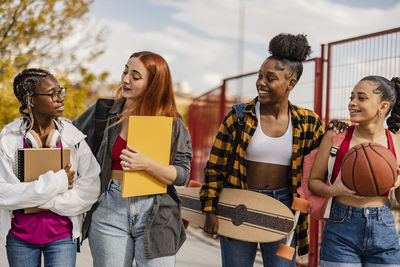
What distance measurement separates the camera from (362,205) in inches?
94.5

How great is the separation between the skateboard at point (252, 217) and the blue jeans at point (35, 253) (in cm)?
100

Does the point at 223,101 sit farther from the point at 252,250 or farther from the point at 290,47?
the point at 252,250

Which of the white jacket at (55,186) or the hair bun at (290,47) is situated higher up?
the hair bun at (290,47)

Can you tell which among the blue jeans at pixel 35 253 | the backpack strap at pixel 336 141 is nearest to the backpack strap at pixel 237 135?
the backpack strap at pixel 336 141

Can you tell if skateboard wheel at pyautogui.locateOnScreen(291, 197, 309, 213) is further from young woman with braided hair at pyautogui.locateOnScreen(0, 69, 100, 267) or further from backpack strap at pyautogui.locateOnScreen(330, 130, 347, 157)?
young woman with braided hair at pyautogui.locateOnScreen(0, 69, 100, 267)

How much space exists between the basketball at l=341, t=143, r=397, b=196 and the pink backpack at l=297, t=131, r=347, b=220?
16cm

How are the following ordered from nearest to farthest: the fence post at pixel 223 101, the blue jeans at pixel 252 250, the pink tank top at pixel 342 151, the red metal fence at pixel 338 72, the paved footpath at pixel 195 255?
the pink tank top at pixel 342 151 → the blue jeans at pixel 252 250 → the red metal fence at pixel 338 72 → the paved footpath at pixel 195 255 → the fence post at pixel 223 101

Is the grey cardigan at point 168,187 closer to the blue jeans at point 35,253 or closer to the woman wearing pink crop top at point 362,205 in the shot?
the blue jeans at point 35,253

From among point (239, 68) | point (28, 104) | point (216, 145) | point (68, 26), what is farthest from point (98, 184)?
point (239, 68)

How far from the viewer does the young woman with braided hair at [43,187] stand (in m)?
2.33

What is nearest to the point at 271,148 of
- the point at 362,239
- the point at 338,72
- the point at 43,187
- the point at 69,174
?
the point at 362,239

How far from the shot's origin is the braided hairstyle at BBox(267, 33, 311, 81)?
2.81 m

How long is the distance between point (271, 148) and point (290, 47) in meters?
0.68

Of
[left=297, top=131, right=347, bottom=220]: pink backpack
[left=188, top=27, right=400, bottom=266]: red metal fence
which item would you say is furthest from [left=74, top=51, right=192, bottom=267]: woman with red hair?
[left=188, top=27, right=400, bottom=266]: red metal fence
